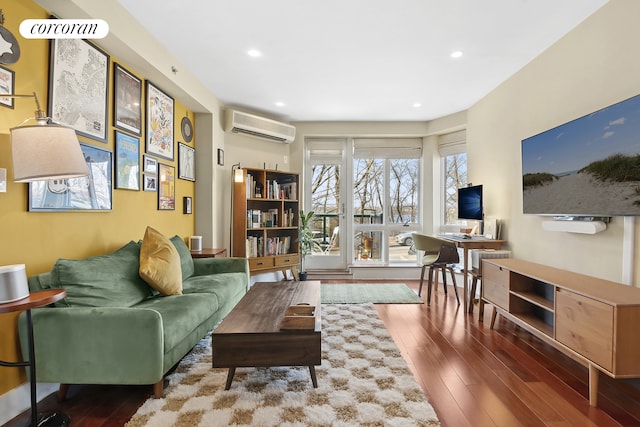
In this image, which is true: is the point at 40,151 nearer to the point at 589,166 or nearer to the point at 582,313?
the point at 582,313

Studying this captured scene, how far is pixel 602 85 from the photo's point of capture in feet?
7.89

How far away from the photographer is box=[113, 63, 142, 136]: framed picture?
2713mm

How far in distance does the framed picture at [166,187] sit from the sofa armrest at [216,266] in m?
0.68

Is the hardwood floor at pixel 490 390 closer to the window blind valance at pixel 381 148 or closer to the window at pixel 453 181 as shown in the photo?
the window at pixel 453 181

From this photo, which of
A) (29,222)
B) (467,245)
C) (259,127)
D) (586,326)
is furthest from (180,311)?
(259,127)

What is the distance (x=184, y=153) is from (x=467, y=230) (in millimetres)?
3767

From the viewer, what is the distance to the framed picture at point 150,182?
3137 mm

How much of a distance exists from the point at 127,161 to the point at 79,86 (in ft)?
2.33

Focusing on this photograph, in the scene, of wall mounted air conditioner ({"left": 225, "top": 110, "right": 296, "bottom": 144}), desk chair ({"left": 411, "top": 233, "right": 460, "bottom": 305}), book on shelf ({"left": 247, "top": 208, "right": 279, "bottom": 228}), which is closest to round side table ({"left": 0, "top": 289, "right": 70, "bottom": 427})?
book on shelf ({"left": 247, "top": 208, "right": 279, "bottom": 228})

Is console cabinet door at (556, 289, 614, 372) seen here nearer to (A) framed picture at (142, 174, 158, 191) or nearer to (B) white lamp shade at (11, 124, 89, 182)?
(B) white lamp shade at (11, 124, 89, 182)

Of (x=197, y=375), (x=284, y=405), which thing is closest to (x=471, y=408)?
(x=284, y=405)

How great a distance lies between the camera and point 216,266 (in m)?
3.48

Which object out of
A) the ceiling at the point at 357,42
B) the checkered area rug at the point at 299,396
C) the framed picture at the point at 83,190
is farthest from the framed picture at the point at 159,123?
the checkered area rug at the point at 299,396

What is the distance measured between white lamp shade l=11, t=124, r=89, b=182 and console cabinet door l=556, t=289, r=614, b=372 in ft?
9.67
